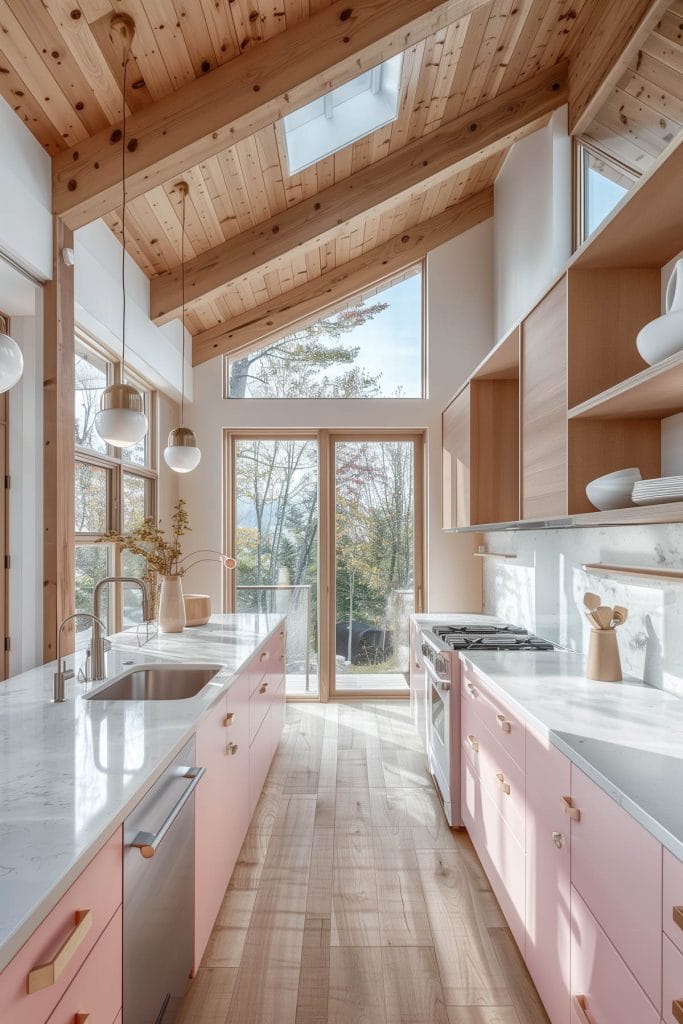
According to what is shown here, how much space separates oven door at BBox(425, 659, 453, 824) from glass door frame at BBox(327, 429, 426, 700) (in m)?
1.40

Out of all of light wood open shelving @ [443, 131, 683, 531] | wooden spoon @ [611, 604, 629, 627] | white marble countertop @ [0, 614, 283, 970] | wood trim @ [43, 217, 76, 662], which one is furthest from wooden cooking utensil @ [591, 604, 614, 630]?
wood trim @ [43, 217, 76, 662]

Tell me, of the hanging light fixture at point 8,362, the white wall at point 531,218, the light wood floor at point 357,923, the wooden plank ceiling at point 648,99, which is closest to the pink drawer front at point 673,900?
the light wood floor at point 357,923

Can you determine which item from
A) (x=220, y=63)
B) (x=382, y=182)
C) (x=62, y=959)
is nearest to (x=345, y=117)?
(x=382, y=182)

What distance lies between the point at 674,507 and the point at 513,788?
43.0 inches

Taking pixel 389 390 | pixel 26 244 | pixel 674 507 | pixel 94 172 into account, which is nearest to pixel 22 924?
pixel 674 507

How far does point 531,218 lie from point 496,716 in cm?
309

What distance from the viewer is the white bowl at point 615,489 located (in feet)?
5.49

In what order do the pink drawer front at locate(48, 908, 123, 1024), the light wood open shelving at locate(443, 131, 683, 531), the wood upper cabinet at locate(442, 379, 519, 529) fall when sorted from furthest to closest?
1. the wood upper cabinet at locate(442, 379, 519, 529)
2. the light wood open shelving at locate(443, 131, 683, 531)
3. the pink drawer front at locate(48, 908, 123, 1024)

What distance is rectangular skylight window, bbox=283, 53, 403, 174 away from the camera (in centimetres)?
296

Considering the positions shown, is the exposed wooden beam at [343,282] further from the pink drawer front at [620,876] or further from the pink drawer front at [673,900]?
the pink drawer front at [673,900]

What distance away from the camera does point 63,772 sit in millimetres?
1236

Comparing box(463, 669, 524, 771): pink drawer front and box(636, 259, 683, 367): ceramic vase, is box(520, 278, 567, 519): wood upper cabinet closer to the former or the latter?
box(636, 259, 683, 367): ceramic vase

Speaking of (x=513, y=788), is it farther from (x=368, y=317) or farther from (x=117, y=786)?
(x=368, y=317)

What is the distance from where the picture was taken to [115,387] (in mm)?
2023
